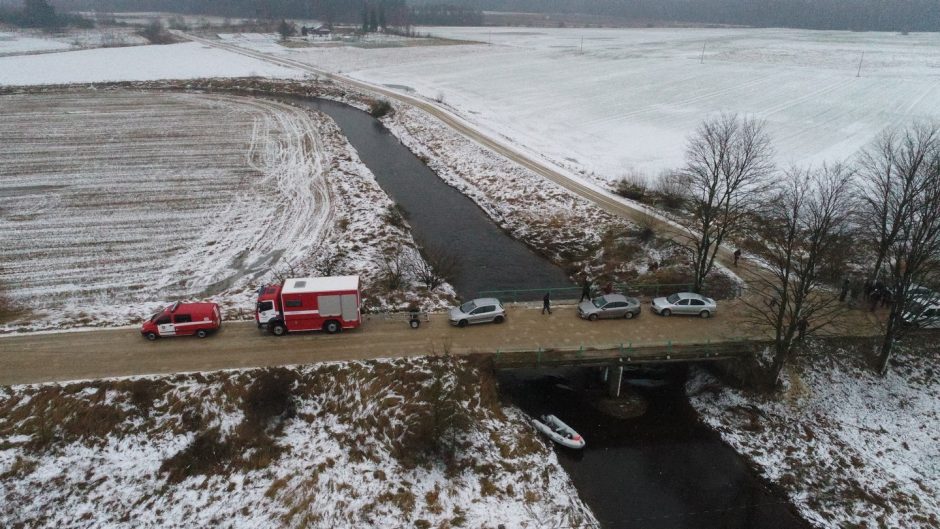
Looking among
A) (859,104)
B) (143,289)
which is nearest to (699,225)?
(143,289)

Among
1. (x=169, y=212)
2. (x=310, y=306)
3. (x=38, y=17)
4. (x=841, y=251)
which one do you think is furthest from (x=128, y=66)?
(x=841, y=251)

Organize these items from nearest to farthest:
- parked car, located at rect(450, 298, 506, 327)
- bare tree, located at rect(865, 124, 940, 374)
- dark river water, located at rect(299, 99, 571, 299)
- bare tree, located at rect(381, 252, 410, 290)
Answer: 1. bare tree, located at rect(865, 124, 940, 374)
2. parked car, located at rect(450, 298, 506, 327)
3. bare tree, located at rect(381, 252, 410, 290)
4. dark river water, located at rect(299, 99, 571, 299)

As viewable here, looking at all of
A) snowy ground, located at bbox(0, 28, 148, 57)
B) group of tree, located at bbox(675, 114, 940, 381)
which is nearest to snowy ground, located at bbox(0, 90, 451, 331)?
group of tree, located at bbox(675, 114, 940, 381)

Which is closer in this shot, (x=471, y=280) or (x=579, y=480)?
(x=579, y=480)

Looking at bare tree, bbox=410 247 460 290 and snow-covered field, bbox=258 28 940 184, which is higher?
snow-covered field, bbox=258 28 940 184

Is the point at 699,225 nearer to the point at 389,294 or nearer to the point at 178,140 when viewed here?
the point at 389,294

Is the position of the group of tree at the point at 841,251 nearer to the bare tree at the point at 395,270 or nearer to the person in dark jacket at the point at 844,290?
the person in dark jacket at the point at 844,290

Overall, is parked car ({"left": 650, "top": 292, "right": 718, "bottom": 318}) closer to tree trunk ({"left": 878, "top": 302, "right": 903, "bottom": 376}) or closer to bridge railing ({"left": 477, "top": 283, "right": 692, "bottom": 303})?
bridge railing ({"left": 477, "top": 283, "right": 692, "bottom": 303})
